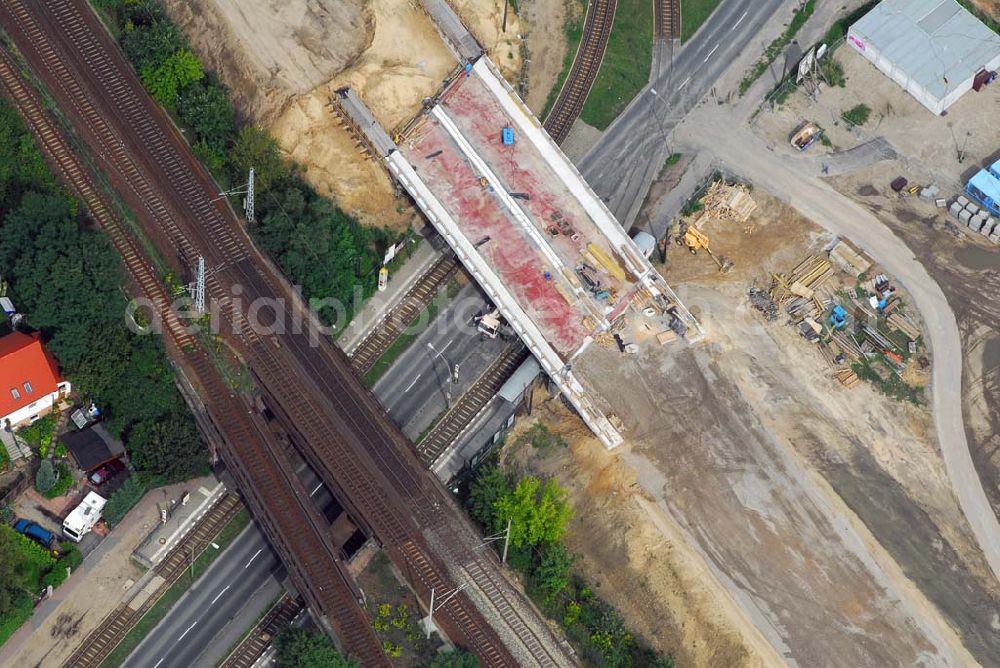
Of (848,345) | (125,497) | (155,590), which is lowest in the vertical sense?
(848,345)

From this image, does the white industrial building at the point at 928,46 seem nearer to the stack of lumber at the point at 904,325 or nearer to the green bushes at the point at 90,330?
the stack of lumber at the point at 904,325

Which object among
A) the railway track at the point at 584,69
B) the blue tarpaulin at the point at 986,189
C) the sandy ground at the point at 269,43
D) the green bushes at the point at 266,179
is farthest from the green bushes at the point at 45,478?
the blue tarpaulin at the point at 986,189

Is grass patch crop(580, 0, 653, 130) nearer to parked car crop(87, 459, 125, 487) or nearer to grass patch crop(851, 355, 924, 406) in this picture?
grass patch crop(851, 355, 924, 406)

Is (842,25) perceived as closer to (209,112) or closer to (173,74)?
(209,112)

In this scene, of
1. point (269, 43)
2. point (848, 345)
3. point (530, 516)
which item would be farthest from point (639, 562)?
point (269, 43)

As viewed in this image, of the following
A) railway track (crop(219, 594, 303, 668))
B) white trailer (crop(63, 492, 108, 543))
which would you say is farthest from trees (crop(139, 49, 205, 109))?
railway track (crop(219, 594, 303, 668))

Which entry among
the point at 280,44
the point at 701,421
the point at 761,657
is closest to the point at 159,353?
the point at 280,44

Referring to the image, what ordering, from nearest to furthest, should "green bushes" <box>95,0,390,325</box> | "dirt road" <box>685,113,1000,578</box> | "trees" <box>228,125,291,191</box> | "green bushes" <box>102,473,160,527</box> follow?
"green bushes" <box>102,473,160,527</box> < "dirt road" <box>685,113,1000,578</box> < "green bushes" <box>95,0,390,325</box> < "trees" <box>228,125,291,191</box>
